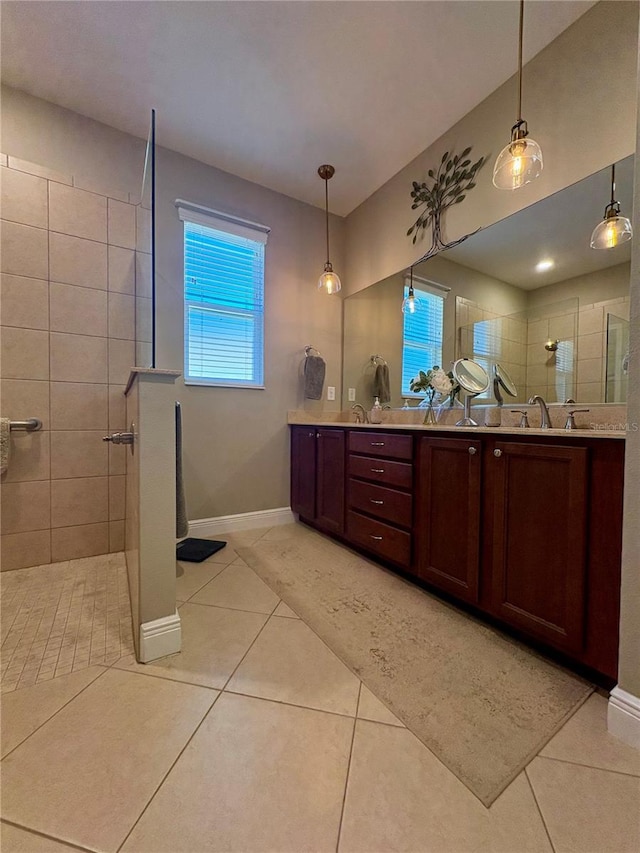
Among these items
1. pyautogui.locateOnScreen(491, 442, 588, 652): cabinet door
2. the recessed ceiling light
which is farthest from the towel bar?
the recessed ceiling light

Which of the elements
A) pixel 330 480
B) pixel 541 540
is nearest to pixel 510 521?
pixel 541 540

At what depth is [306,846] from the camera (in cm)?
67

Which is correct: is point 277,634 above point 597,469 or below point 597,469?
below

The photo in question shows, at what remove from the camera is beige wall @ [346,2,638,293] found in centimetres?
140

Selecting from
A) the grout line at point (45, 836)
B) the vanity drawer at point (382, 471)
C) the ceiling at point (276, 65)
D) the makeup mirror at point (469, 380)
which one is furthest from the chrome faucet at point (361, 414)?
the grout line at point (45, 836)

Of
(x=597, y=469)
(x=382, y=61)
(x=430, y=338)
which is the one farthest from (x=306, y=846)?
(x=382, y=61)

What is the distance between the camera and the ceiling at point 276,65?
152 cm

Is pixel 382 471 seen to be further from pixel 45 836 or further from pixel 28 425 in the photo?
pixel 28 425

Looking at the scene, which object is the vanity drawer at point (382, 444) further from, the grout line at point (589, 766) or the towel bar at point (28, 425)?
the towel bar at point (28, 425)

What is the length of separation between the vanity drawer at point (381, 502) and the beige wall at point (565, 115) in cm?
164

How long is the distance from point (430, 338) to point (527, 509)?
142 cm

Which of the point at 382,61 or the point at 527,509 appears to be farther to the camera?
the point at 382,61

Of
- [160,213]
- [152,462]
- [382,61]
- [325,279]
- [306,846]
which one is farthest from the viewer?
[325,279]

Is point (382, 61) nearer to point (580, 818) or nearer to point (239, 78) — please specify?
point (239, 78)
